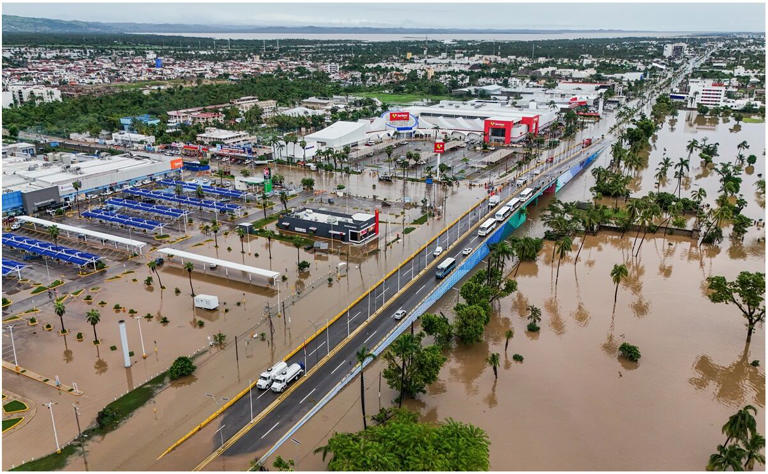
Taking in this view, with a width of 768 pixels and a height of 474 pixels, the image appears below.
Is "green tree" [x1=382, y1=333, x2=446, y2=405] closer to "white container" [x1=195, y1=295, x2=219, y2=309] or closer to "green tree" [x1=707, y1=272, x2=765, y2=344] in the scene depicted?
"white container" [x1=195, y1=295, x2=219, y2=309]

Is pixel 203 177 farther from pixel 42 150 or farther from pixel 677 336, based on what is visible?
Result: pixel 677 336

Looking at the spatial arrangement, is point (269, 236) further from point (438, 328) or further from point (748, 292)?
point (748, 292)

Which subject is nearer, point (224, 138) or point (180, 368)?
point (180, 368)

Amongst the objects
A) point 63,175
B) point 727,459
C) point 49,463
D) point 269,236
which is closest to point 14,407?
point 49,463

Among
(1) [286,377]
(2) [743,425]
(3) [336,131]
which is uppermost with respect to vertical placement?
(3) [336,131]

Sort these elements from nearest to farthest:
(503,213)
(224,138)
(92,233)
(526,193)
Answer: (92,233) < (503,213) < (526,193) < (224,138)

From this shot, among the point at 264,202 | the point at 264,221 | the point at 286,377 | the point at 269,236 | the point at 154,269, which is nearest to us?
the point at 286,377

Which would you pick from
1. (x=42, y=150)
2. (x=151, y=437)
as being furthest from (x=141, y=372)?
(x=42, y=150)
